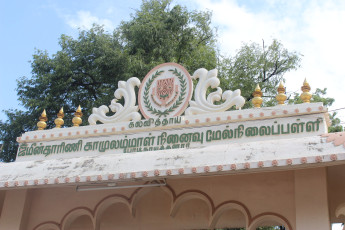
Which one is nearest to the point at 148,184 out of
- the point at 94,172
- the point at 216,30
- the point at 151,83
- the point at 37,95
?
the point at 94,172

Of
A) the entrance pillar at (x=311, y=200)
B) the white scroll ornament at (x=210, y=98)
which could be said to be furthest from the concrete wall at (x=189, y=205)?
the white scroll ornament at (x=210, y=98)

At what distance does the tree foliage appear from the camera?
1357cm

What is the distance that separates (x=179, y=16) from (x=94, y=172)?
8.56 m

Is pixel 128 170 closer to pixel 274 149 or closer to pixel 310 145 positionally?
pixel 274 149

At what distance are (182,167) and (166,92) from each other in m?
1.91

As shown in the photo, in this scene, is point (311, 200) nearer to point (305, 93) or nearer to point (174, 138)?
point (305, 93)

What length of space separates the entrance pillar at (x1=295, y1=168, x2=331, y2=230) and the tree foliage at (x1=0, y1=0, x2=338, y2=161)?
752cm

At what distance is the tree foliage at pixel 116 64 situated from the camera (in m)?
13.6

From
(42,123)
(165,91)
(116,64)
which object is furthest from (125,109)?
(116,64)

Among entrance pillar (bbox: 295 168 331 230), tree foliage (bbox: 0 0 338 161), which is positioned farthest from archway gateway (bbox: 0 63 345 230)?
tree foliage (bbox: 0 0 338 161)

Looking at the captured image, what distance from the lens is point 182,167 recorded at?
634 centimetres

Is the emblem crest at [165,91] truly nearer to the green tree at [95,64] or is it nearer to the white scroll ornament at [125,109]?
the white scroll ornament at [125,109]

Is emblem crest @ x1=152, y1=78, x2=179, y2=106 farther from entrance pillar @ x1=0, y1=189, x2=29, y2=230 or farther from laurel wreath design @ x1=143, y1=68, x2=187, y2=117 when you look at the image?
entrance pillar @ x1=0, y1=189, x2=29, y2=230

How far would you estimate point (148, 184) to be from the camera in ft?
22.8
